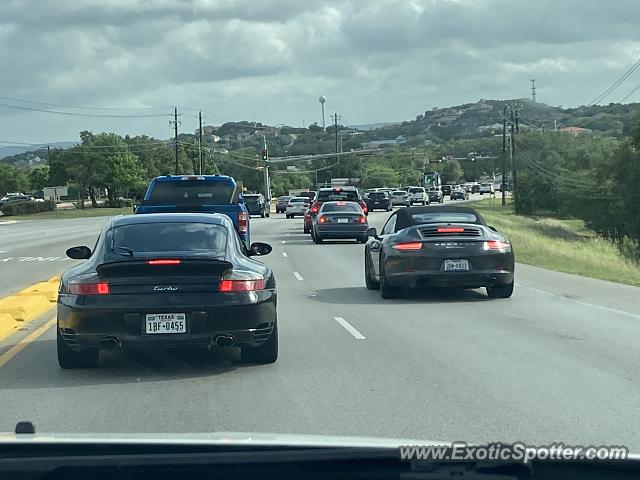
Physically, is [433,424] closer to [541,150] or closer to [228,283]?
[228,283]

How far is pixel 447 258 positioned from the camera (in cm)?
1581

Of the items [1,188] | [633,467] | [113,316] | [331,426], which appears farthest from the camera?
[1,188]

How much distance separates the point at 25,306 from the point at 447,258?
6.60 m

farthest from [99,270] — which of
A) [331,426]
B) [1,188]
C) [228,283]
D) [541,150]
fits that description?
[1,188]

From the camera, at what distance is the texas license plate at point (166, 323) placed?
9.13 metres

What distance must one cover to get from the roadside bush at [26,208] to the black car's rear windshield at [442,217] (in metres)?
75.8

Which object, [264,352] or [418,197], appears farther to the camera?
[418,197]

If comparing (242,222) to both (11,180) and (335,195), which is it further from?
(11,180)

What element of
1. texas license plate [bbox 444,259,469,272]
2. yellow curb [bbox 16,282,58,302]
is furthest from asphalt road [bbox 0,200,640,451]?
yellow curb [bbox 16,282,58,302]

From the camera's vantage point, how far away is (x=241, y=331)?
9289 mm

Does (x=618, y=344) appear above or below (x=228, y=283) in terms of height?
below

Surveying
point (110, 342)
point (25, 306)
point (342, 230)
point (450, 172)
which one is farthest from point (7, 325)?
point (450, 172)

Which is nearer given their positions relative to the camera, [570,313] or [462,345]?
[462,345]

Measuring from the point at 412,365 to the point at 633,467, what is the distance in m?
6.61
